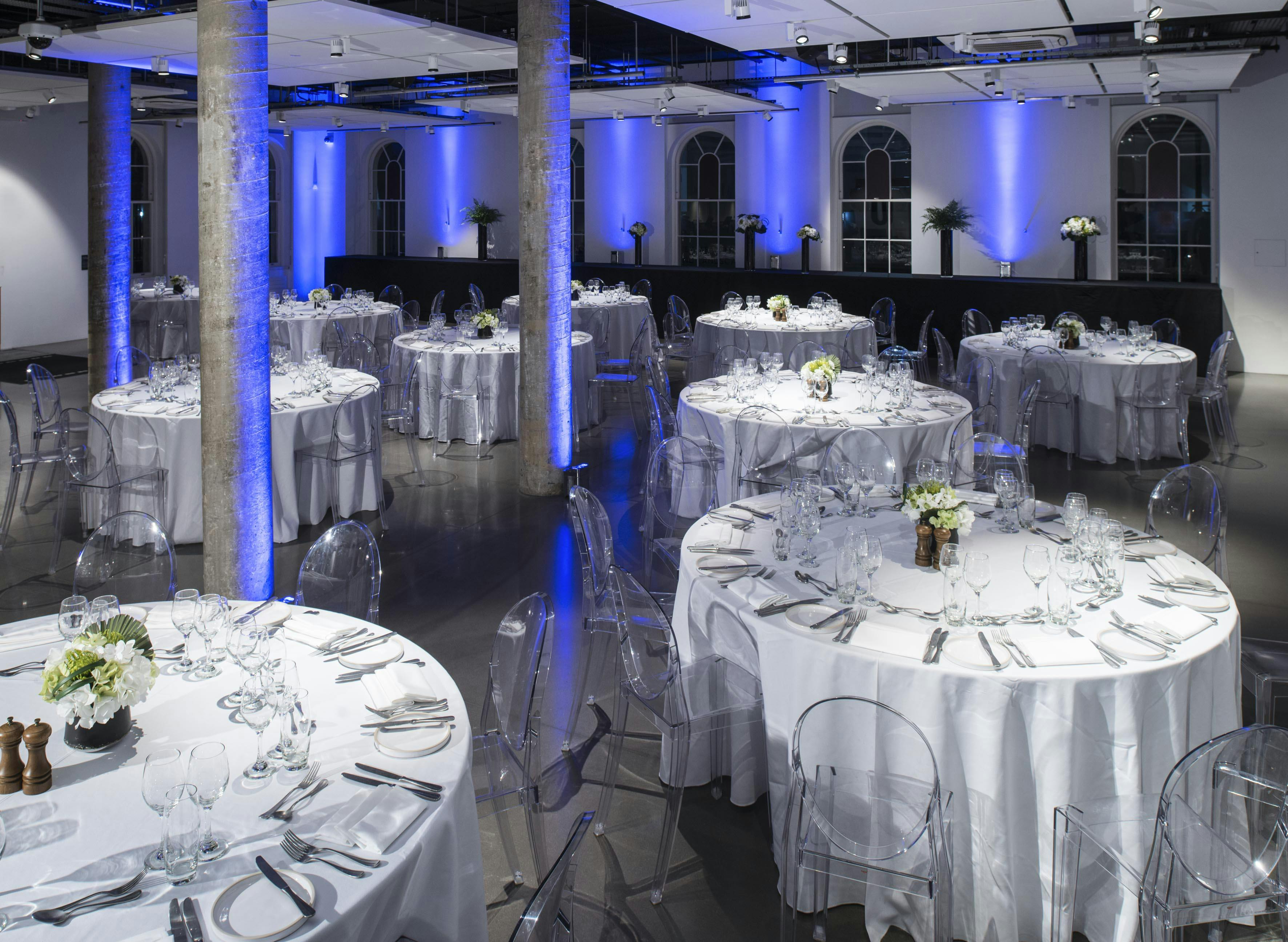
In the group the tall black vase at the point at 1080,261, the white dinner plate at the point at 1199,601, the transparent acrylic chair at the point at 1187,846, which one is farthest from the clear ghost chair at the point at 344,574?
the tall black vase at the point at 1080,261

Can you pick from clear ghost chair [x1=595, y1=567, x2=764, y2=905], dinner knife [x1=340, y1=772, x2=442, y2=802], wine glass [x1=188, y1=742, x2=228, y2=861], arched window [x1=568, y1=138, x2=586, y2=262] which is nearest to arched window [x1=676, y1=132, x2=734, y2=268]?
arched window [x1=568, y1=138, x2=586, y2=262]

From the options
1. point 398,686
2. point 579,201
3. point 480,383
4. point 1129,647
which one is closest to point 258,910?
point 398,686

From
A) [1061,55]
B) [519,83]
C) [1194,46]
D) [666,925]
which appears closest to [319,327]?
[519,83]

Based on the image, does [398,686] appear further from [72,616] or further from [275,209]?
[275,209]

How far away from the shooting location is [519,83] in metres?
7.73

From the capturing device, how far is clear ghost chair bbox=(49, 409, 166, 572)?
6.32 meters

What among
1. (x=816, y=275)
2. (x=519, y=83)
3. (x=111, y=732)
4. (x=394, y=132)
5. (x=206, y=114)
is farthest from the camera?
(x=394, y=132)

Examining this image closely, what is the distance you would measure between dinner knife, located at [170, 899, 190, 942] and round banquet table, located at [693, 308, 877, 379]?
31.5 ft

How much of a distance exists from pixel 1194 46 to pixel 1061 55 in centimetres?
115

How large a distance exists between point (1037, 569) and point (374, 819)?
7.12ft

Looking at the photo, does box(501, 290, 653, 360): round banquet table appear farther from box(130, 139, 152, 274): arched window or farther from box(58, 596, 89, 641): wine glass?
box(58, 596, 89, 641): wine glass

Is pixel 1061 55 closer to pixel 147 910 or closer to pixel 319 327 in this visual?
pixel 319 327

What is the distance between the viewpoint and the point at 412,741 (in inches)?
104

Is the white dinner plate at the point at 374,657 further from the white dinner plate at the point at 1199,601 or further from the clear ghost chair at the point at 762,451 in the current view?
the clear ghost chair at the point at 762,451
